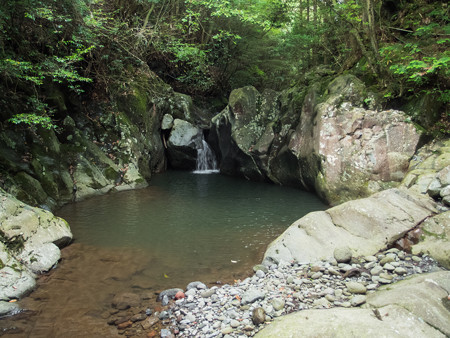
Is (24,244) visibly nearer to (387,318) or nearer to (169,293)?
(169,293)

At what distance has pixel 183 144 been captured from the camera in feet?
49.6

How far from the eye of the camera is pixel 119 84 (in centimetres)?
1280

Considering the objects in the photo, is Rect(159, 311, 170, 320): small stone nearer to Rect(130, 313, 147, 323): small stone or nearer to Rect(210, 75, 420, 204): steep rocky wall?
Rect(130, 313, 147, 323): small stone

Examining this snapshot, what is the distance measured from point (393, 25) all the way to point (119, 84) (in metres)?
10.7

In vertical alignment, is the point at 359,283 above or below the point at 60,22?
below

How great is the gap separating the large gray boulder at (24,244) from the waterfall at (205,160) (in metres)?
9.91

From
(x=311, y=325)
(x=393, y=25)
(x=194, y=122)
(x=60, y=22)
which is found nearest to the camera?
(x=311, y=325)

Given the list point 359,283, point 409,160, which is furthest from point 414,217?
point 409,160

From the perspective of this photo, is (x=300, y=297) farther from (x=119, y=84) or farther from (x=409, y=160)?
(x=119, y=84)

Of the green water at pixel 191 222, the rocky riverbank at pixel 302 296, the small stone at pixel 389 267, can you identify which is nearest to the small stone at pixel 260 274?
the rocky riverbank at pixel 302 296

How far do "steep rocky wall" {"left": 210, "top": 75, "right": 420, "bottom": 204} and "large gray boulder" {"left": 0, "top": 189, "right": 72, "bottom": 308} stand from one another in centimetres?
717

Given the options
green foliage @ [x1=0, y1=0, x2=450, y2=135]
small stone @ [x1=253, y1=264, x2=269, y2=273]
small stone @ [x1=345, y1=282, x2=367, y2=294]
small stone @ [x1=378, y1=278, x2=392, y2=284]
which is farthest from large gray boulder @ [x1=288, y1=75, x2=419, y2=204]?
small stone @ [x1=345, y1=282, x2=367, y2=294]

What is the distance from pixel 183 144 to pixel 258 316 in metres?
12.3

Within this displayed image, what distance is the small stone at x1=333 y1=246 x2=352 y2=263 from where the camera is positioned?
4.69 m
